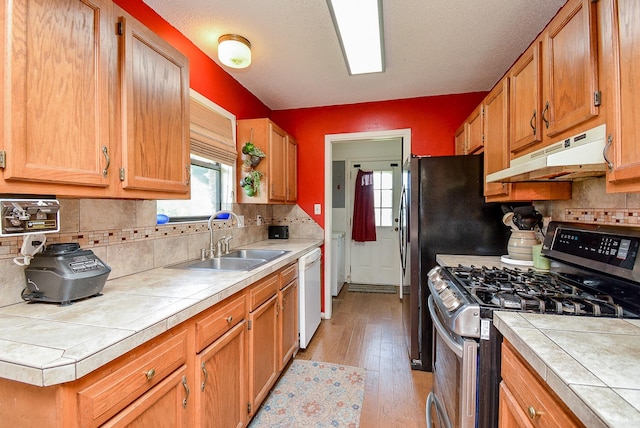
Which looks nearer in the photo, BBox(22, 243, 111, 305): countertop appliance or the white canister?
BBox(22, 243, 111, 305): countertop appliance

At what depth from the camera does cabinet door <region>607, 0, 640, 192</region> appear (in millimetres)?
869

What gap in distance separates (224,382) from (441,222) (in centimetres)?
179

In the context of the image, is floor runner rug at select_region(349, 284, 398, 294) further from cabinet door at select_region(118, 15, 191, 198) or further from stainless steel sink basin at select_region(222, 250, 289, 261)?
cabinet door at select_region(118, 15, 191, 198)

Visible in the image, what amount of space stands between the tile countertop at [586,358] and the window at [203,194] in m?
1.96

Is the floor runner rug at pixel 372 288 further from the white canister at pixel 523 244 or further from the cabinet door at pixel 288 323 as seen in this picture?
the white canister at pixel 523 244

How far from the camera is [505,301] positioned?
1126 millimetres

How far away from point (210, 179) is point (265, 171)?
0.49 meters

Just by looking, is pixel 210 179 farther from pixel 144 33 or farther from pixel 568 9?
pixel 568 9

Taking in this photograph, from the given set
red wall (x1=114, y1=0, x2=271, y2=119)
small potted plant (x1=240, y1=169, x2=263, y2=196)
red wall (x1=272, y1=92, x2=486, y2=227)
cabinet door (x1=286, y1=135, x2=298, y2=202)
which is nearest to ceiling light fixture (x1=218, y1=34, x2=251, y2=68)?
red wall (x1=114, y1=0, x2=271, y2=119)

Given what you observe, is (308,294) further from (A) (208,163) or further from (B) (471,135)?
(B) (471,135)

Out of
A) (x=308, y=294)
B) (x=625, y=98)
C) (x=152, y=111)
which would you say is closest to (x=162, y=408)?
(x=152, y=111)

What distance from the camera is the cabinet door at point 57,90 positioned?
2.72ft

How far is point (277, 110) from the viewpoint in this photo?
3463mm

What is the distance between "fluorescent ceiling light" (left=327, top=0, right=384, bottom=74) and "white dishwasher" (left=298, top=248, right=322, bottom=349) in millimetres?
1616
